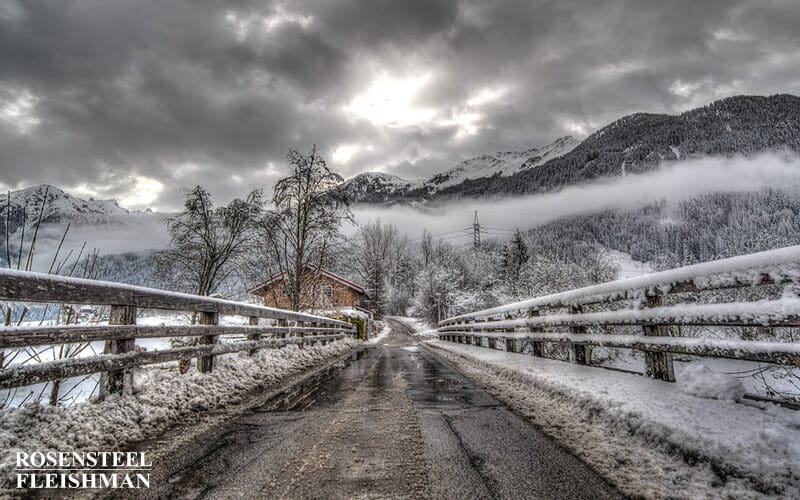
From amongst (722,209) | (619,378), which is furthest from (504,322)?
(722,209)

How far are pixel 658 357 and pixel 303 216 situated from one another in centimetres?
1309

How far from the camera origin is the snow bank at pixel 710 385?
230 centimetres

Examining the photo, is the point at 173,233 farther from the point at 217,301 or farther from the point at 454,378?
the point at 454,378

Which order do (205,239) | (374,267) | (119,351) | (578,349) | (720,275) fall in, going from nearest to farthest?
(720,275) < (119,351) < (578,349) < (205,239) < (374,267)

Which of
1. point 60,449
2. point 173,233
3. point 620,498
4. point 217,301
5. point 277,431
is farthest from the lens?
point 173,233

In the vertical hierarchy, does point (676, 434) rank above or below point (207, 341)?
below

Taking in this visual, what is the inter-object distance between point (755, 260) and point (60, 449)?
411cm

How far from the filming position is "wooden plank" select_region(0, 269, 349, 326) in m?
2.09

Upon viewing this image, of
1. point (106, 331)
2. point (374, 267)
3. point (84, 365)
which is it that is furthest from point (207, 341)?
point (374, 267)

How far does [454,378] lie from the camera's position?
197 inches

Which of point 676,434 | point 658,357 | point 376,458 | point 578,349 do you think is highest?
point 658,357

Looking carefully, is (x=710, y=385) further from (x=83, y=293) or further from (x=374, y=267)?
(x=374, y=267)

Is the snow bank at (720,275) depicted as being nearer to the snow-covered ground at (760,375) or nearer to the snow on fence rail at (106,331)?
the snow-covered ground at (760,375)

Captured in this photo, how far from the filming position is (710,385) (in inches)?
93.8
